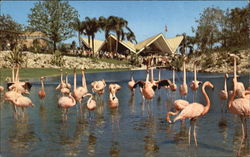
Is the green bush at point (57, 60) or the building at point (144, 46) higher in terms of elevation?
the building at point (144, 46)

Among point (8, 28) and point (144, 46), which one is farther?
point (144, 46)

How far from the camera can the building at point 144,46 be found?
271 feet

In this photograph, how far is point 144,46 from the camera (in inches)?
3226

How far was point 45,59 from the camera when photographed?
172 feet

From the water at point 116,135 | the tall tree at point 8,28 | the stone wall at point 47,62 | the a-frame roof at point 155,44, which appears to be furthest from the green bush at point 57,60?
the water at point 116,135

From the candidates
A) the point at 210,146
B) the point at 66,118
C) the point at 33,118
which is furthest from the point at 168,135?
the point at 33,118

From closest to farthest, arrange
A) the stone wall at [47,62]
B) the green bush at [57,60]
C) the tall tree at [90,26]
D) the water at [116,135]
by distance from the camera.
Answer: the water at [116,135]
the stone wall at [47,62]
the green bush at [57,60]
the tall tree at [90,26]

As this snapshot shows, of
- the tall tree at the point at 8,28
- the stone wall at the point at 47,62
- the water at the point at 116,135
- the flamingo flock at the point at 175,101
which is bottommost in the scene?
the water at the point at 116,135

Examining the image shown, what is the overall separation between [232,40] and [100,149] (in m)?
57.7

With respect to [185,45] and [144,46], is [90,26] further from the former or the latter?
[185,45]

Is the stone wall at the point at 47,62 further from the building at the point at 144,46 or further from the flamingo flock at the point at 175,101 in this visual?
the flamingo flock at the point at 175,101

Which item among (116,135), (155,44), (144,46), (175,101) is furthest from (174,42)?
(116,135)

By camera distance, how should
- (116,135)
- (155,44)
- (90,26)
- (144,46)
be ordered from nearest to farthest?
1. (116,135)
2. (90,26)
3. (144,46)
4. (155,44)

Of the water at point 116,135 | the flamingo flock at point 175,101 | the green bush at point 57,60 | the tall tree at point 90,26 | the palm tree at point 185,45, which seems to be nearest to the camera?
the water at point 116,135
